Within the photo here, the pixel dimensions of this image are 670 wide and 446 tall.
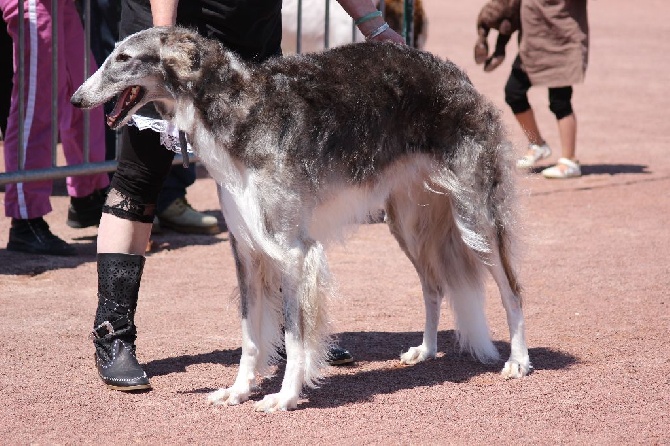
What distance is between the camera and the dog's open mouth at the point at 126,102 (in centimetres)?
431

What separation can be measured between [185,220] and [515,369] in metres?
3.42

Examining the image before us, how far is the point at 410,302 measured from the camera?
641 centimetres

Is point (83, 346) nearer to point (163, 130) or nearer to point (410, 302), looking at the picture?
point (163, 130)

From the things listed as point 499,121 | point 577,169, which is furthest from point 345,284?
point 577,169

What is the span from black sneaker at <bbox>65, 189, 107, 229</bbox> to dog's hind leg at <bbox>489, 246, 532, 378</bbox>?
142 inches

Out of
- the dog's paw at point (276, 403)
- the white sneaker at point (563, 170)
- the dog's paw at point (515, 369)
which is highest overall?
the dog's paw at point (276, 403)

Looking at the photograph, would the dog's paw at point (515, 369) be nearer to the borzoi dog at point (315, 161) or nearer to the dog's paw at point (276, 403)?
the borzoi dog at point (315, 161)

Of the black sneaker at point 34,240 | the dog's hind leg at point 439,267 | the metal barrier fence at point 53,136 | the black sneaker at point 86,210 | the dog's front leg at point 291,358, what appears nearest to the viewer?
the dog's front leg at point 291,358

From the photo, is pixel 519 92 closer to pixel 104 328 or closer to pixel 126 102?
pixel 104 328

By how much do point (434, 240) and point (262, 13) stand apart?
129cm

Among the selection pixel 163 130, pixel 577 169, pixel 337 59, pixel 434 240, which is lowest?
pixel 577 169

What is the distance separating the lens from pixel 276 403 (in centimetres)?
457

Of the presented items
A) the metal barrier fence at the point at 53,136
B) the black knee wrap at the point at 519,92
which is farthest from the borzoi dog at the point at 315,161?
the black knee wrap at the point at 519,92

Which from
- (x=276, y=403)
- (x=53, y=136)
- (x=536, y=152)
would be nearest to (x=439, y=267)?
(x=276, y=403)
